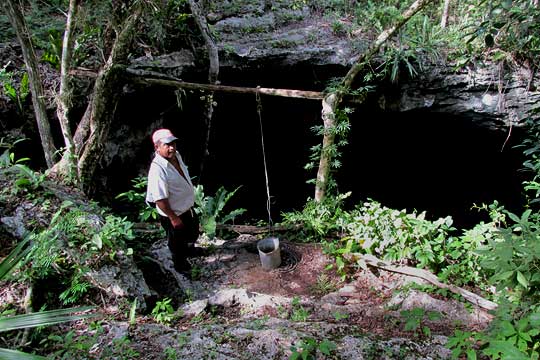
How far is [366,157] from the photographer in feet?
31.7

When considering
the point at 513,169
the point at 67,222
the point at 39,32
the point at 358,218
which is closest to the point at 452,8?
the point at 513,169

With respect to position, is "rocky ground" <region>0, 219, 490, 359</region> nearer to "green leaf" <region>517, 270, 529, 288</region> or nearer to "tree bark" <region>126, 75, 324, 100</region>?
"green leaf" <region>517, 270, 529, 288</region>

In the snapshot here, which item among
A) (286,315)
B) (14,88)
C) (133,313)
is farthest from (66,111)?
(286,315)

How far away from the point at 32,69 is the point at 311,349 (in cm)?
499

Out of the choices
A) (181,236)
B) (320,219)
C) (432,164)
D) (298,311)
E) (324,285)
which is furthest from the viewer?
(432,164)

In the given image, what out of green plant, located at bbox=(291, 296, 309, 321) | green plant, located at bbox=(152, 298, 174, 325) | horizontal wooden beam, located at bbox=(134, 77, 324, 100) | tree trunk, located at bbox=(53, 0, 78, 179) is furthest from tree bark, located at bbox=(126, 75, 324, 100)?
green plant, located at bbox=(152, 298, 174, 325)

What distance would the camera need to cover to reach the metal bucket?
474cm

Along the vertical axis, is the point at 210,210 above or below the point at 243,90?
below

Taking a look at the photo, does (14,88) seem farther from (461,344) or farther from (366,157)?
(366,157)

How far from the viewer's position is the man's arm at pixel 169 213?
403 cm

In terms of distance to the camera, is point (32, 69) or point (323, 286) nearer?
point (323, 286)

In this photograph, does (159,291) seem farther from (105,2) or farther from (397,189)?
(397,189)

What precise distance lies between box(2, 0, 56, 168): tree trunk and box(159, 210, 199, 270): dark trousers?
2.20 m

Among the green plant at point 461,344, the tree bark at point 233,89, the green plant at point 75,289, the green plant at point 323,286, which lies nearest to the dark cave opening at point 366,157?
the tree bark at point 233,89
